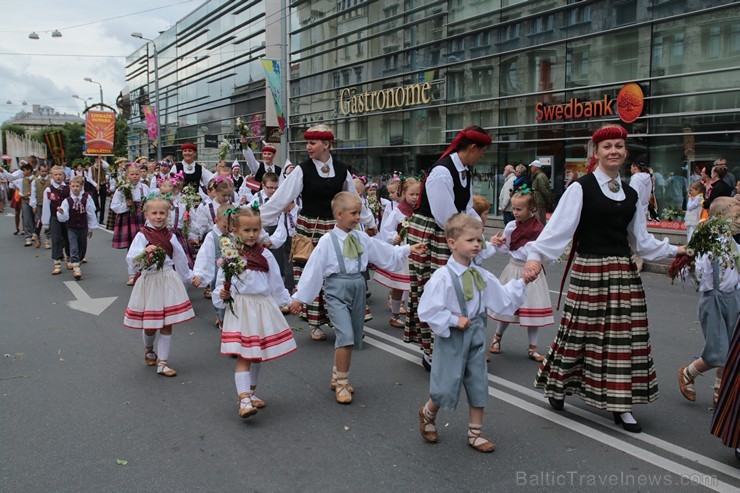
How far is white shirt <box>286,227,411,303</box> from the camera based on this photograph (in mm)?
5102

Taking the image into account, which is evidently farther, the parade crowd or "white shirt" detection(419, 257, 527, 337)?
the parade crowd

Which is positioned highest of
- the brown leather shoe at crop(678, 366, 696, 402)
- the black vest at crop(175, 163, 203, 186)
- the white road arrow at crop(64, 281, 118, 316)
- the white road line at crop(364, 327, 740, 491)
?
the black vest at crop(175, 163, 203, 186)

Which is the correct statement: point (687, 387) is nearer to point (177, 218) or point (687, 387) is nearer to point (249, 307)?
point (249, 307)

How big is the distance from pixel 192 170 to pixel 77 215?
2238 mm

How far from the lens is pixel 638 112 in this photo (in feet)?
57.5

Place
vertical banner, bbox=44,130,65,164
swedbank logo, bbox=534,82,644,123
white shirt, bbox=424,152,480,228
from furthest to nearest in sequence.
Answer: vertical banner, bbox=44,130,65,164 → swedbank logo, bbox=534,82,644,123 → white shirt, bbox=424,152,480,228

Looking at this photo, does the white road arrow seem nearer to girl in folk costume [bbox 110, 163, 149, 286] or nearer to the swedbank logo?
girl in folk costume [bbox 110, 163, 149, 286]

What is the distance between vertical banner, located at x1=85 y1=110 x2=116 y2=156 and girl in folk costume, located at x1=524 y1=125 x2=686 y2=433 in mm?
23231

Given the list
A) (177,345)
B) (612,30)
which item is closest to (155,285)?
(177,345)

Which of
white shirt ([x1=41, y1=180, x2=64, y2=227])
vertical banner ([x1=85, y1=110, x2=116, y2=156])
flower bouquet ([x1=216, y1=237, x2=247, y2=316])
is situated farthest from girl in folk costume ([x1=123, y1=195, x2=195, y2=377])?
vertical banner ([x1=85, y1=110, x2=116, y2=156])

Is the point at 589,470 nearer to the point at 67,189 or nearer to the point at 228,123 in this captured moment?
the point at 67,189

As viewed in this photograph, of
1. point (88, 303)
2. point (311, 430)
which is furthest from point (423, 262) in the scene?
point (88, 303)

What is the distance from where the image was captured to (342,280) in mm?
5211

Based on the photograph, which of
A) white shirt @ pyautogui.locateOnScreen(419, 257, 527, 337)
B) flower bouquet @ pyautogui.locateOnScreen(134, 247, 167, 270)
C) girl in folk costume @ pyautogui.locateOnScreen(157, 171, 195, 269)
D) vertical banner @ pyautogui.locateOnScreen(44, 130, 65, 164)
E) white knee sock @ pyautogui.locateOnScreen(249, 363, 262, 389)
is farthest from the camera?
vertical banner @ pyautogui.locateOnScreen(44, 130, 65, 164)
